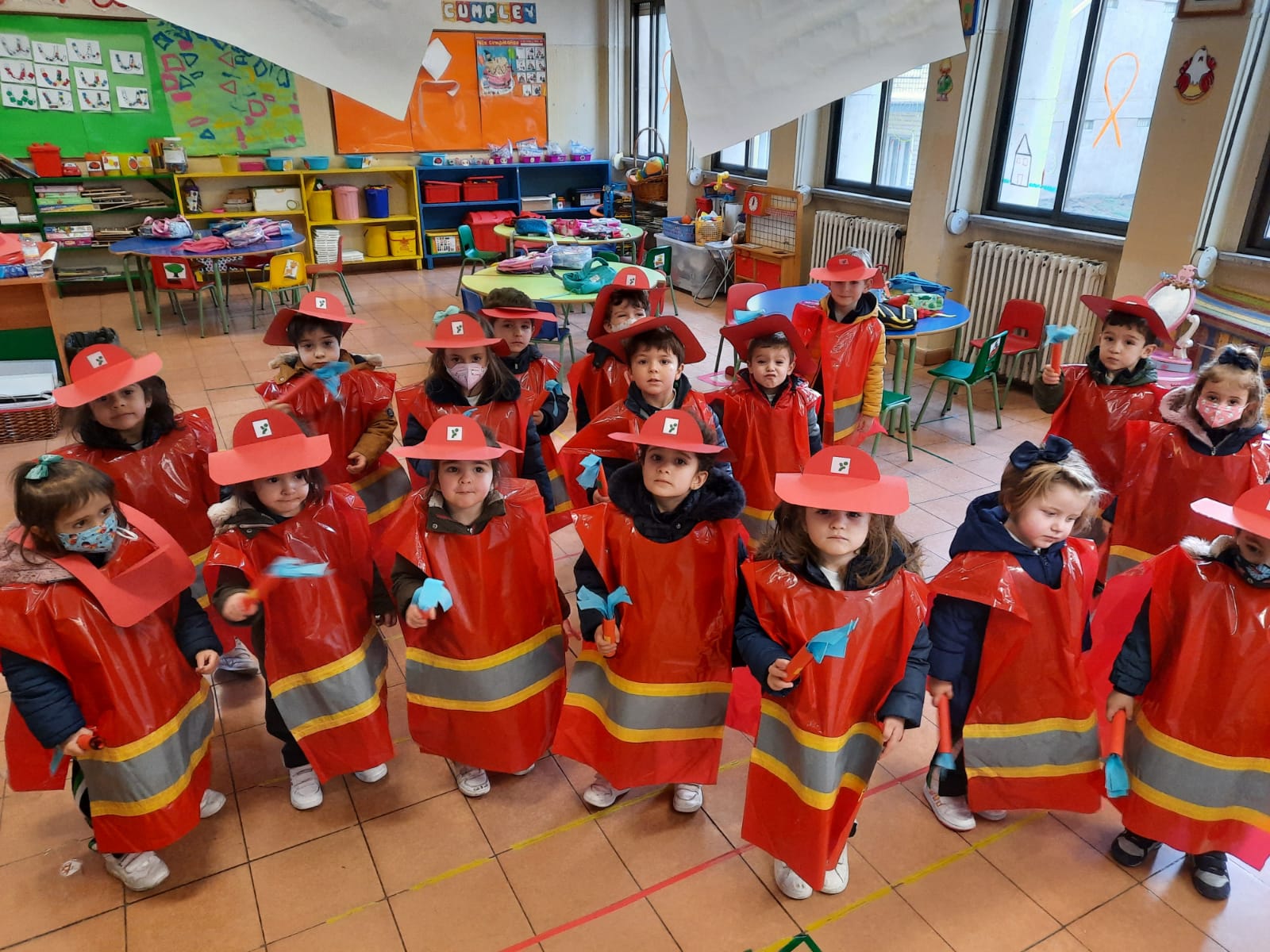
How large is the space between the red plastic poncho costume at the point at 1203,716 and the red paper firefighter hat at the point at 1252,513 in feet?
0.57

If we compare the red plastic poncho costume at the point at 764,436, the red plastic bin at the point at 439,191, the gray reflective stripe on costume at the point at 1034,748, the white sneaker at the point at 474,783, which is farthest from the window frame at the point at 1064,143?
the red plastic bin at the point at 439,191

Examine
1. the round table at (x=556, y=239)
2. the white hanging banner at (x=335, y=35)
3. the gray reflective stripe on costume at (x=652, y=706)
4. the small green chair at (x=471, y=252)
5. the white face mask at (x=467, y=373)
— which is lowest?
the gray reflective stripe on costume at (x=652, y=706)

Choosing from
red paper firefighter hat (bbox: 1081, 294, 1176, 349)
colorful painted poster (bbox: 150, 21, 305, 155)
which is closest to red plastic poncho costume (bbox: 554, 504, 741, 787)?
red paper firefighter hat (bbox: 1081, 294, 1176, 349)

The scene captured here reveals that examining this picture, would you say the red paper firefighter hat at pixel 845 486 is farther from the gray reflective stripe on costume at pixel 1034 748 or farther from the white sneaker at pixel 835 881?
the white sneaker at pixel 835 881

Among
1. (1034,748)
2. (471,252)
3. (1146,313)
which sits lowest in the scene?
(1034,748)

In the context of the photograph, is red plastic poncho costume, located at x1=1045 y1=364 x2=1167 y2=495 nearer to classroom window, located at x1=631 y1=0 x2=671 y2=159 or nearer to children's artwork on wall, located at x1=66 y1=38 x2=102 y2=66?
classroom window, located at x1=631 y1=0 x2=671 y2=159

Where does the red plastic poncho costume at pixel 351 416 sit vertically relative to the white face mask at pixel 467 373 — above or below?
below

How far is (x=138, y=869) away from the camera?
86.9 inches

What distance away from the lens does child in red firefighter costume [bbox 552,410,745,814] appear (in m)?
2.10

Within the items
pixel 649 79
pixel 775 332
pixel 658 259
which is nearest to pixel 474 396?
pixel 775 332

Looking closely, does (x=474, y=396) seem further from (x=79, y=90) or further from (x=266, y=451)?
(x=79, y=90)

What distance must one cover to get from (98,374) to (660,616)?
5.35 ft

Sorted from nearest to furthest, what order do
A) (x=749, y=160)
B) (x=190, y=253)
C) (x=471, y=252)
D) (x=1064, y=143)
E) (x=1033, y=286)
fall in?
1. (x=1064, y=143)
2. (x=1033, y=286)
3. (x=190, y=253)
4. (x=471, y=252)
5. (x=749, y=160)

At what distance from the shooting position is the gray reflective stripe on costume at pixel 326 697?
227 centimetres
